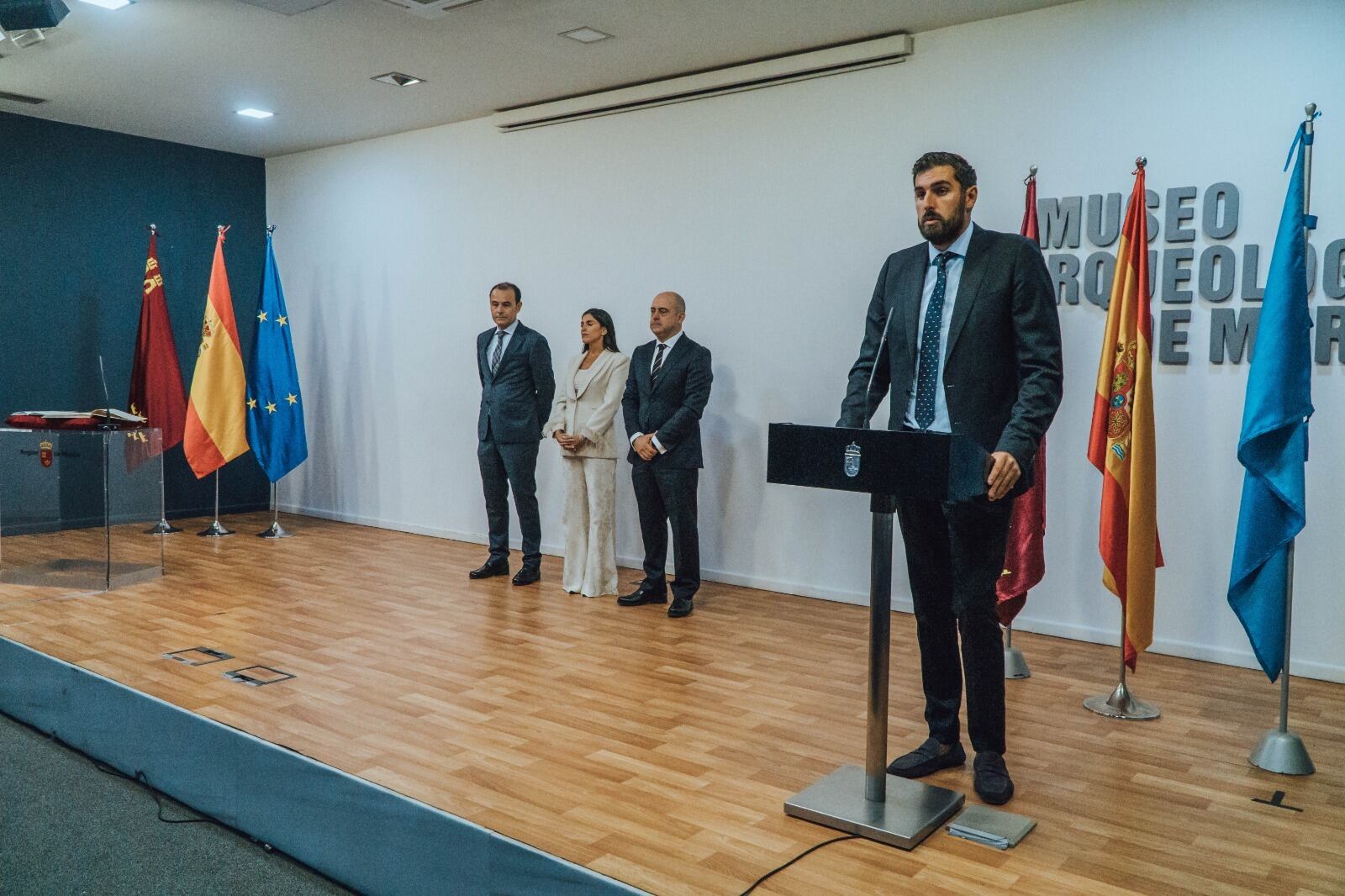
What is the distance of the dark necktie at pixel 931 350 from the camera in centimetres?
279

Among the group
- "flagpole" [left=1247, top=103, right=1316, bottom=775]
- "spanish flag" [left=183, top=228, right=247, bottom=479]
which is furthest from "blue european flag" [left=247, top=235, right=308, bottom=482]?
"flagpole" [left=1247, top=103, right=1316, bottom=775]

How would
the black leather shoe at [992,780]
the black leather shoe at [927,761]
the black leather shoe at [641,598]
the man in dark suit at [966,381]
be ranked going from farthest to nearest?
the black leather shoe at [641,598]
the black leather shoe at [927,761]
the black leather shoe at [992,780]
the man in dark suit at [966,381]

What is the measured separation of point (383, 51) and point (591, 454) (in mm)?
2476

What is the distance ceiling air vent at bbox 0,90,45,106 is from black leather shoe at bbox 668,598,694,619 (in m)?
5.39

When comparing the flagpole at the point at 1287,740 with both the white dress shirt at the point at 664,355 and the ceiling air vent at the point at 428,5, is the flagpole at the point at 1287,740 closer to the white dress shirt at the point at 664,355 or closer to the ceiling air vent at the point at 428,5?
the white dress shirt at the point at 664,355

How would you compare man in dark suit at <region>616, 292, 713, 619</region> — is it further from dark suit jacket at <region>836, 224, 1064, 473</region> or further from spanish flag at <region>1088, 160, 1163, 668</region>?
dark suit jacket at <region>836, 224, 1064, 473</region>

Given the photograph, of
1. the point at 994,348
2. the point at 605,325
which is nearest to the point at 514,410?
the point at 605,325

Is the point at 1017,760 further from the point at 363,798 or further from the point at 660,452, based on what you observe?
the point at 660,452

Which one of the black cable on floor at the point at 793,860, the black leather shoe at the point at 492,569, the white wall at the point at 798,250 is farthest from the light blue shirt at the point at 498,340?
the black cable on floor at the point at 793,860

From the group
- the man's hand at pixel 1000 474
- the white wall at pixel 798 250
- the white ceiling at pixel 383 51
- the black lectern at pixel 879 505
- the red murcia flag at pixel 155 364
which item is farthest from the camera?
the red murcia flag at pixel 155 364

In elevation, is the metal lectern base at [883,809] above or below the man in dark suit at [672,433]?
below

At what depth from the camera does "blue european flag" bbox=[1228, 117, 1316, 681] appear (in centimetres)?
325

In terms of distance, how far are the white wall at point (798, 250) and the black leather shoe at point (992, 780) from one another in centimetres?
153

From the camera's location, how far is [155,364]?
7.55 metres
